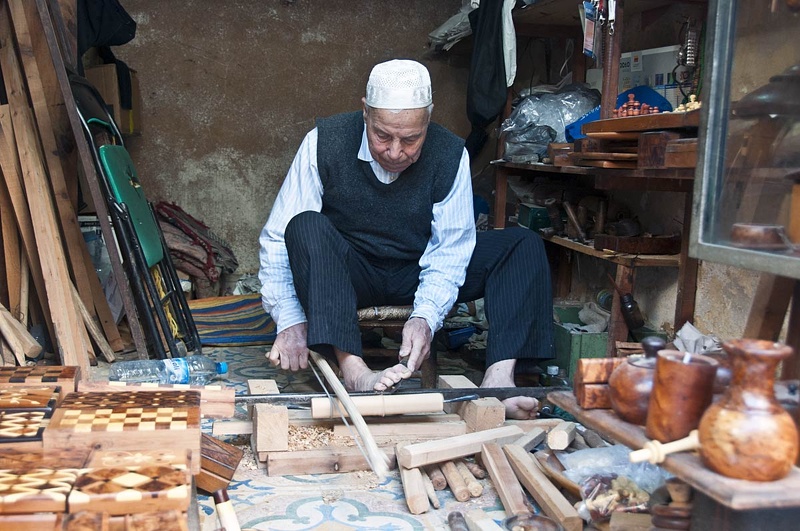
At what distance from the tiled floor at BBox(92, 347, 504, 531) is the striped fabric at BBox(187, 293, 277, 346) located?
1.76 meters

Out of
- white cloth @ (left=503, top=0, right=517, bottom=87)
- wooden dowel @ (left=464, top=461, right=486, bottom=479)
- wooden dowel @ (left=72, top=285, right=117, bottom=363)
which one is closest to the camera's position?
wooden dowel @ (left=464, top=461, right=486, bottom=479)

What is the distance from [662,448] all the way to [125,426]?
0.92m

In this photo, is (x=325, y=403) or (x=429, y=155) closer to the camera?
(x=325, y=403)

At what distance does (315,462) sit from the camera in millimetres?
2219

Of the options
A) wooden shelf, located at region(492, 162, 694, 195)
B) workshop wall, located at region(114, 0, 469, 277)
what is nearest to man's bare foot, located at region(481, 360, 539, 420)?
wooden shelf, located at region(492, 162, 694, 195)

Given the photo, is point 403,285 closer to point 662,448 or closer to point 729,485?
point 662,448

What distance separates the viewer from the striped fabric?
410 cm

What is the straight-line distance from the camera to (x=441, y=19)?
5.89 m

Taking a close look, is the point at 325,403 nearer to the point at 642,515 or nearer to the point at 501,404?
the point at 501,404

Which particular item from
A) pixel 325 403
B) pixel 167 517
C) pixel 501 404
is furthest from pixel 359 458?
pixel 167 517

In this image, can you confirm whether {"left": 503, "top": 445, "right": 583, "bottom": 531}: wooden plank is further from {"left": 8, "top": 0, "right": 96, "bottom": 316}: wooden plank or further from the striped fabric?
{"left": 8, "top": 0, "right": 96, "bottom": 316}: wooden plank

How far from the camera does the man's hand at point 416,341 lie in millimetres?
2598

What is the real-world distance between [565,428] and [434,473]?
38 cm

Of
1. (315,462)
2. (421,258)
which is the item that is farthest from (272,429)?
(421,258)
